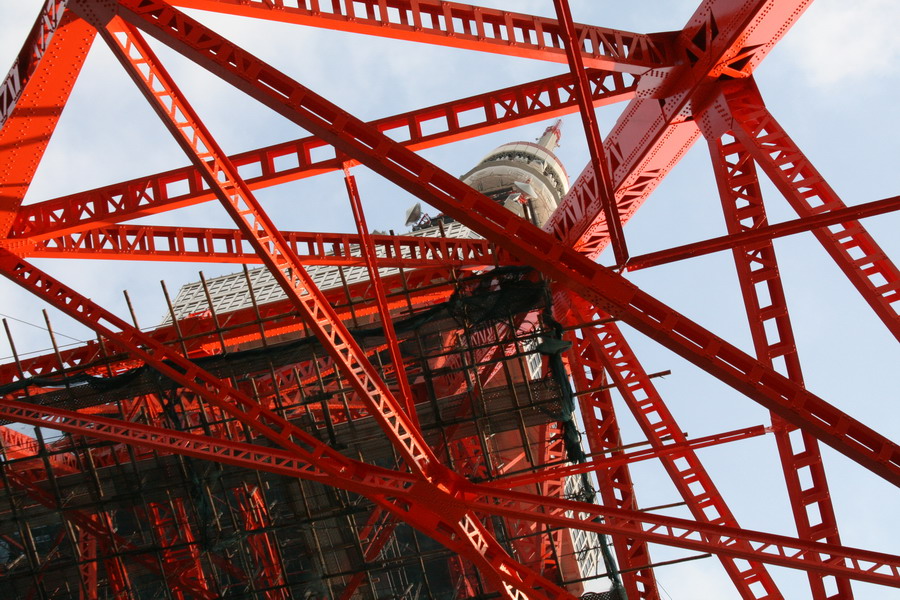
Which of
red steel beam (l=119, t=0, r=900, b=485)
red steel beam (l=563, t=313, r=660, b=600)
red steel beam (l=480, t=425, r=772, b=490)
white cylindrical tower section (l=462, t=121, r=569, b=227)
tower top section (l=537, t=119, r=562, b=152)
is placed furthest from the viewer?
tower top section (l=537, t=119, r=562, b=152)

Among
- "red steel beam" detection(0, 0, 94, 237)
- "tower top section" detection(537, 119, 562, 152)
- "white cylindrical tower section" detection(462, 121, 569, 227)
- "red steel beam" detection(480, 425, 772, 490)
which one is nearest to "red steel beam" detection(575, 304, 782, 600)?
"red steel beam" detection(480, 425, 772, 490)

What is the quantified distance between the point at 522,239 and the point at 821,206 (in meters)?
4.31

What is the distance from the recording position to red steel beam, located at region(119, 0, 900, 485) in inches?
493

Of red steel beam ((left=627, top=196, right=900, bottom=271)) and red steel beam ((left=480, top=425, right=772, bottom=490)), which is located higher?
red steel beam ((left=627, top=196, right=900, bottom=271))

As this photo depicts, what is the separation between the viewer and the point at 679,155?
718 inches

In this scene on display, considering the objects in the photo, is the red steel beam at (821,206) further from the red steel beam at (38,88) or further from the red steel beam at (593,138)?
the red steel beam at (38,88)

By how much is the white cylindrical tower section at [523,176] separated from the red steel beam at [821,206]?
41.7 m

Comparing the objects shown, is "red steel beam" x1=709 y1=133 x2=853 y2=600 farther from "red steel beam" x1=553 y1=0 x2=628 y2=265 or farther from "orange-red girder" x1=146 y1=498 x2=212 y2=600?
"orange-red girder" x1=146 y1=498 x2=212 y2=600

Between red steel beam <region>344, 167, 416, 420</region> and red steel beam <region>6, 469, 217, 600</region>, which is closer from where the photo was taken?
red steel beam <region>344, 167, 416, 420</region>

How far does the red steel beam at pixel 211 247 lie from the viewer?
18328 millimetres

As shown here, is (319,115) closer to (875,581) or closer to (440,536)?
(440,536)

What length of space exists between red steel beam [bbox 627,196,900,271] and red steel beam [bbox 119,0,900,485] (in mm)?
842

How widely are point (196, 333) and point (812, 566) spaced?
13.7m

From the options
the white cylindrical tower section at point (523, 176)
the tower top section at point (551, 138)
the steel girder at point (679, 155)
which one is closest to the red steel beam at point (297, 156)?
the steel girder at point (679, 155)
